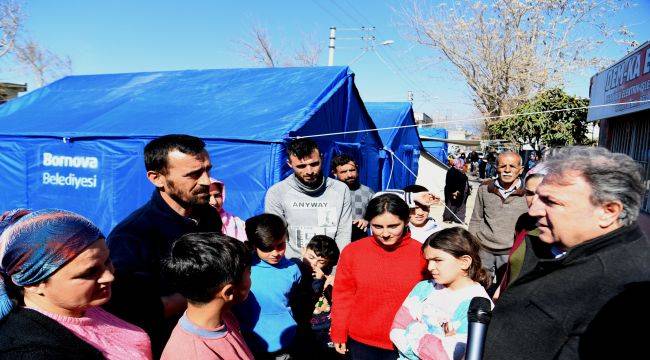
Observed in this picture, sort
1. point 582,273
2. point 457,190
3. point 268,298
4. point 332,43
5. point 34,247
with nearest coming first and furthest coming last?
point 34,247, point 582,273, point 268,298, point 457,190, point 332,43

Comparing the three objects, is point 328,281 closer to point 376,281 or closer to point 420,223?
point 420,223

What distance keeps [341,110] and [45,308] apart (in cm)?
676

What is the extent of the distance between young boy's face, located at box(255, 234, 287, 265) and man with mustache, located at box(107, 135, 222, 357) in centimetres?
37

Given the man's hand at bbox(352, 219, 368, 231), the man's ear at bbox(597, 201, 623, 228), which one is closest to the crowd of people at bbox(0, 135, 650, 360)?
the man's ear at bbox(597, 201, 623, 228)

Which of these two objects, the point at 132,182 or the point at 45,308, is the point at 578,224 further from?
the point at 132,182

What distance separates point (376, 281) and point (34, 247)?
181 cm

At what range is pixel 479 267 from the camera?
2.39 metres

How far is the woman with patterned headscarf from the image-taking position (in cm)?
122

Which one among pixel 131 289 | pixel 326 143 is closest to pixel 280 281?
pixel 131 289

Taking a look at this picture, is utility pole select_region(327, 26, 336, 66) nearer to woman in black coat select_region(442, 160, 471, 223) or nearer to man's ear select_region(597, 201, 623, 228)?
woman in black coat select_region(442, 160, 471, 223)

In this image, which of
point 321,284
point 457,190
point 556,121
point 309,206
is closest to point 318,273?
point 321,284

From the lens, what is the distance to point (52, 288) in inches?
51.5

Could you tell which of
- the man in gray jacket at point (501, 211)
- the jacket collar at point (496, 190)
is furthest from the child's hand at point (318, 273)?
the jacket collar at point (496, 190)

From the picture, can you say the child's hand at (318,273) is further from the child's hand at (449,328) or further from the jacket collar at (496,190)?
the jacket collar at (496,190)
